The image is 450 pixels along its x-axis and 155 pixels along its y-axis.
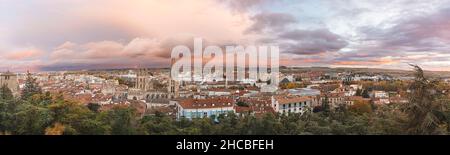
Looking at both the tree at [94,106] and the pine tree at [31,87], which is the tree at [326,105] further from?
the pine tree at [31,87]

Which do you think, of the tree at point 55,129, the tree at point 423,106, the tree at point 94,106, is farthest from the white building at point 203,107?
the tree at point 423,106

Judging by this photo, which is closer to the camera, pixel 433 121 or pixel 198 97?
pixel 433 121

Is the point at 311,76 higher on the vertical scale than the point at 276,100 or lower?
higher

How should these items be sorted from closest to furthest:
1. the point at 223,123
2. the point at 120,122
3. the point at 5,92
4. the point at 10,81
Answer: the point at 120,122 → the point at 223,123 → the point at 5,92 → the point at 10,81

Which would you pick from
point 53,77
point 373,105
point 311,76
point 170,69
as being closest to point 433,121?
point 311,76

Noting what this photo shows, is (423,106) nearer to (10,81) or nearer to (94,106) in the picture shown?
(94,106)

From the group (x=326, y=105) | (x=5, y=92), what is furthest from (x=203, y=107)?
(x=5, y=92)

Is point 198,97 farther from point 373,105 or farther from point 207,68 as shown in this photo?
point 373,105
